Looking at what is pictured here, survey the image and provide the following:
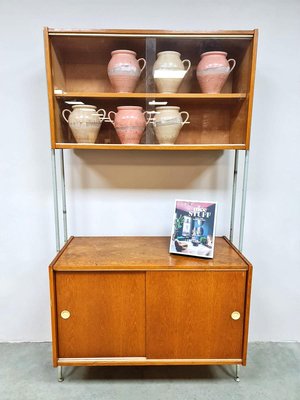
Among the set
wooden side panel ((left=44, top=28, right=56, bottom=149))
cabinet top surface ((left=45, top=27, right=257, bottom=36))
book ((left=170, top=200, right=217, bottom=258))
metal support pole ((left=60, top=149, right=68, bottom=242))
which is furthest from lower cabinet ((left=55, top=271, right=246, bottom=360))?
cabinet top surface ((left=45, top=27, right=257, bottom=36))

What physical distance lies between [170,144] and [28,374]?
150cm

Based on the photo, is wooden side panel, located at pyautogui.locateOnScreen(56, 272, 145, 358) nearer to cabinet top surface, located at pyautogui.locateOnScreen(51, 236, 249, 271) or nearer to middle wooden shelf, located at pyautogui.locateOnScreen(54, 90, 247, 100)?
cabinet top surface, located at pyautogui.locateOnScreen(51, 236, 249, 271)

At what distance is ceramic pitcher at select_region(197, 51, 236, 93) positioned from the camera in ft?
4.37

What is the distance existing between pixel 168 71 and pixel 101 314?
1255 mm

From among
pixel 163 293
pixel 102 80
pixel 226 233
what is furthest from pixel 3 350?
pixel 102 80

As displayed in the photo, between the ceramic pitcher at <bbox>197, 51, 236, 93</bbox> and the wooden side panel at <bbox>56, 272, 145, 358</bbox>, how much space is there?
3.28 ft

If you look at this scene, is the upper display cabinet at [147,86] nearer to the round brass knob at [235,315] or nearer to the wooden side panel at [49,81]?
the wooden side panel at [49,81]

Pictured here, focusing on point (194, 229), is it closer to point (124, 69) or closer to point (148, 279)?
point (148, 279)

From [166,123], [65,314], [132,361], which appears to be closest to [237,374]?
[132,361]

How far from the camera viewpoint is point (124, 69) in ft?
4.41

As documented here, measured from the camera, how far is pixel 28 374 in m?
1.53

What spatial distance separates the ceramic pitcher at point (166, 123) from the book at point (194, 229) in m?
0.35

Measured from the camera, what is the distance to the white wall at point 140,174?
1.52 metres

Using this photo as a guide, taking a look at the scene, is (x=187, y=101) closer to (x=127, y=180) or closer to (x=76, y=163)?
(x=127, y=180)
